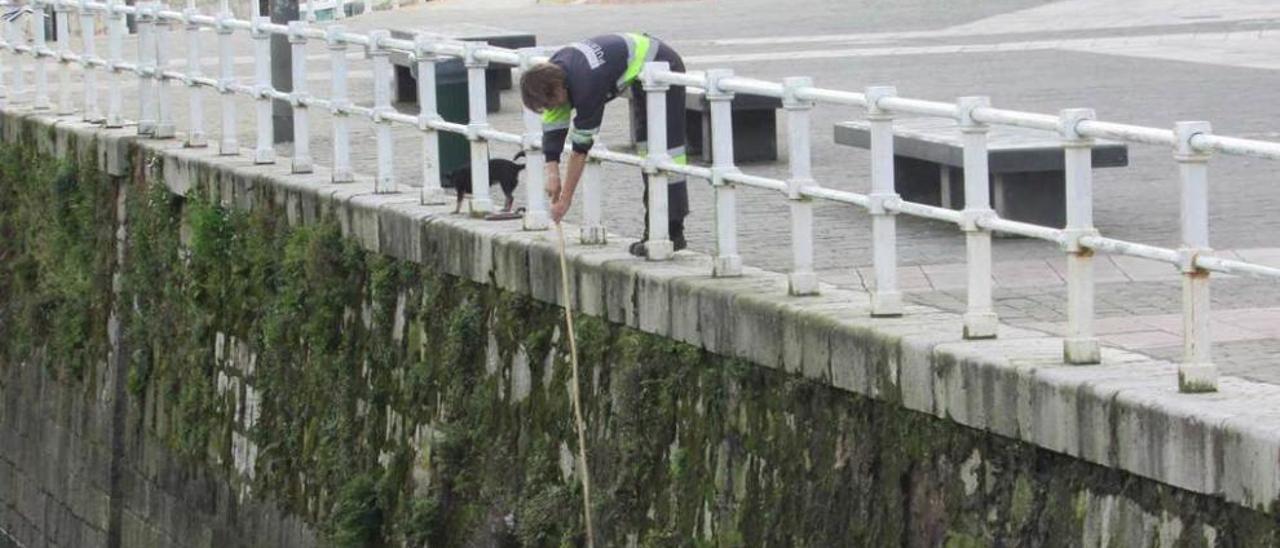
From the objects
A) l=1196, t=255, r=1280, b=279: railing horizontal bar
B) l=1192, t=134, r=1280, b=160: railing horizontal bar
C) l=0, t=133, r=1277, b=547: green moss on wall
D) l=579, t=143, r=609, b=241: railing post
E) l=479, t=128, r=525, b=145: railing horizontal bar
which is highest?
l=1192, t=134, r=1280, b=160: railing horizontal bar

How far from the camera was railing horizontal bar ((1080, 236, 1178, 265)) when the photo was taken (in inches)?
311

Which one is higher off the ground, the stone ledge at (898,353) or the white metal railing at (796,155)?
the white metal railing at (796,155)

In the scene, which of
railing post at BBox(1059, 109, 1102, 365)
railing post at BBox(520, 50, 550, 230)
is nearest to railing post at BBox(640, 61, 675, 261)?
railing post at BBox(520, 50, 550, 230)

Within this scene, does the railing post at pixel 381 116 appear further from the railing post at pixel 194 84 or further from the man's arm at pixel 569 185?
the railing post at pixel 194 84

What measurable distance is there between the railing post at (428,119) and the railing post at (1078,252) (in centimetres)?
497

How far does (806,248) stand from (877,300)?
62cm

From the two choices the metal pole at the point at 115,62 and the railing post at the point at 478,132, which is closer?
the railing post at the point at 478,132

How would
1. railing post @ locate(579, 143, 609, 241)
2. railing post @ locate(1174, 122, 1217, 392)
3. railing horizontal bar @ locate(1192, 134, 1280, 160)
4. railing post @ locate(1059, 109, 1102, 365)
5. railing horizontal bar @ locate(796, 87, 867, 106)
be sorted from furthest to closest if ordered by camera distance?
railing post @ locate(579, 143, 609, 241) → railing horizontal bar @ locate(796, 87, 867, 106) → railing post @ locate(1059, 109, 1102, 365) → railing post @ locate(1174, 122, 1217, 392) → railing horizontal bar @ locate(1192, 134, 1280, 160)

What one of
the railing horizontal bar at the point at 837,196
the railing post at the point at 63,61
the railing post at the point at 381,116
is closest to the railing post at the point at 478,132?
the railing post at the point at 381,116

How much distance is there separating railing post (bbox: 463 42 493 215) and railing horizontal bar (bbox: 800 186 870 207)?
279 cm

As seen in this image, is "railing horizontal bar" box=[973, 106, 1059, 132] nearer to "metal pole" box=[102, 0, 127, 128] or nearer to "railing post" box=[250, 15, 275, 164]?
"railing post" box=[250, 15, 275, 164]

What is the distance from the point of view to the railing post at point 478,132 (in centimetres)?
1261

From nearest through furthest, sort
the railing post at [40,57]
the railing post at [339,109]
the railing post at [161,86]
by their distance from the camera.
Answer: the railing post at [339,109], the railing post at [161,86], the railing post at [40,57]

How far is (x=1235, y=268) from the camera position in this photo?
303 inches
